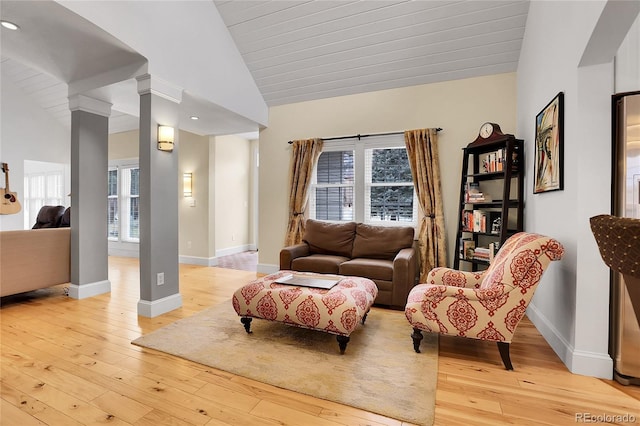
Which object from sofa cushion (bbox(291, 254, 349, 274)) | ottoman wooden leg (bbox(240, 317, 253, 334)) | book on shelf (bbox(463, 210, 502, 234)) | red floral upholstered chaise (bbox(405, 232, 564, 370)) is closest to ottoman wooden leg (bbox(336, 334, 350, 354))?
red floral upholstered chaise (bbox(405, 232, 564, 370))

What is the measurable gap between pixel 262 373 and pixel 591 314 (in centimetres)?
225

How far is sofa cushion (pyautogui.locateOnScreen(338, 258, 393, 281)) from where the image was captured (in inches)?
135

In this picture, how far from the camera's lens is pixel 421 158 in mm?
4117

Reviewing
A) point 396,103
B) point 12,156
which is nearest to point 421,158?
point 396,103

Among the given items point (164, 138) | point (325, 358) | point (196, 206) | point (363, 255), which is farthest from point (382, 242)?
point (196, 206)

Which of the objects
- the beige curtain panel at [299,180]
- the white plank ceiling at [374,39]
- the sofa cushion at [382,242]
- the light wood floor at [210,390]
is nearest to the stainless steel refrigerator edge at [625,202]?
the light wood floor at [210,390]

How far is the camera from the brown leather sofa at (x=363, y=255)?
11.1 feet

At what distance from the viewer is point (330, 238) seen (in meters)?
4.28

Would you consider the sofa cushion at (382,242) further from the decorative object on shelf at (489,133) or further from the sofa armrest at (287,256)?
the decorative object on shelf at (489,133)

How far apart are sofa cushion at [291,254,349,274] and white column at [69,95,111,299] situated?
255 cm

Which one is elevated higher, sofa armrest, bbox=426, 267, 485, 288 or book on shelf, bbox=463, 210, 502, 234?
book on shelf, bbox=463, 210, 502, 234

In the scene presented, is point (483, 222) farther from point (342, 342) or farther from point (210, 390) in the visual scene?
point (210, 390)

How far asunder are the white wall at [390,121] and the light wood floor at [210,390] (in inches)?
84.0

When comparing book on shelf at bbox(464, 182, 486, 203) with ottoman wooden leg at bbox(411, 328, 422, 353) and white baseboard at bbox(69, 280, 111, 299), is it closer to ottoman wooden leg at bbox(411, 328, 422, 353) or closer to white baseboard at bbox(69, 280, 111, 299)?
ottoman wooden leg at bbox(411, 328, 422, 353)
